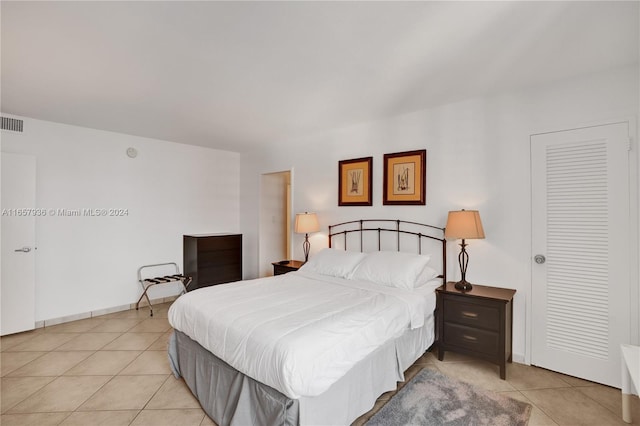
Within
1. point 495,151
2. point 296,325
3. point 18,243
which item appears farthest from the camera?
point 18,243

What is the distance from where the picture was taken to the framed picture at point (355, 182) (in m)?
3.84

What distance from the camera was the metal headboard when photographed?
3.26m

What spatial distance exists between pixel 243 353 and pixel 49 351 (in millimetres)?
2761

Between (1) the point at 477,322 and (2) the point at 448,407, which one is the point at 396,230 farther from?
(2) the point at 448,407

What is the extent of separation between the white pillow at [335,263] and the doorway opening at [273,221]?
1951 mm

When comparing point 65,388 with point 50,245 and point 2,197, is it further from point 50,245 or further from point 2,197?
point 2,197

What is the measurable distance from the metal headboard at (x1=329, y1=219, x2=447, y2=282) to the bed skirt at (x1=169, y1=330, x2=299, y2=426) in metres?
→ 2.14

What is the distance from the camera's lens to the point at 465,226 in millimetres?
2770

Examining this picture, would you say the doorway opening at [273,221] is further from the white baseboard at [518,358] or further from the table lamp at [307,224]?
the white baseboard at [518,358]

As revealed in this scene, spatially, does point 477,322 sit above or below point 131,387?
above

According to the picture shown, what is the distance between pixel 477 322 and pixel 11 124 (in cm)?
542

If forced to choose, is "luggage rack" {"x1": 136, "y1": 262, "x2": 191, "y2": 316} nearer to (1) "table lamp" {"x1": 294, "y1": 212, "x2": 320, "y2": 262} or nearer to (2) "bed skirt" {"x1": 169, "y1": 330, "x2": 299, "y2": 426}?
(1) "table lamp" {"x1": 294, "y1": 212, "x2": 320, "y2": 262}

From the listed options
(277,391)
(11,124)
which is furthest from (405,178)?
(11,124)

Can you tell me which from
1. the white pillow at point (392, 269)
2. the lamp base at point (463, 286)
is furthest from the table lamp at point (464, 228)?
the white pillow at point (392, 269)
